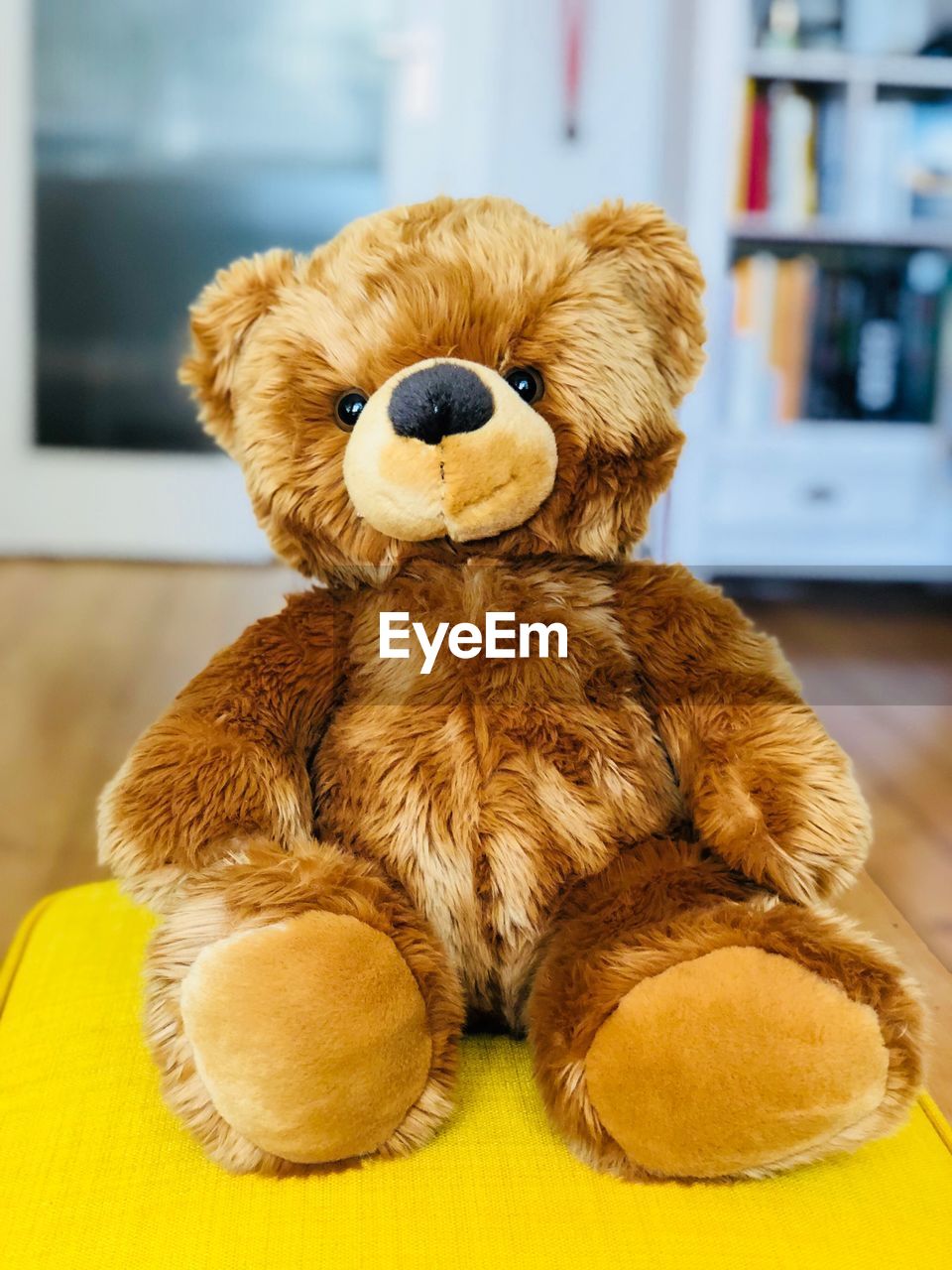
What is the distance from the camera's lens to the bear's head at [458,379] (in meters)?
0.60

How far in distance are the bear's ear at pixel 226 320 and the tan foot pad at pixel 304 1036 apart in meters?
0.31

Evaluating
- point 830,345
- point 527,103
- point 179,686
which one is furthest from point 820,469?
→ point 179,686

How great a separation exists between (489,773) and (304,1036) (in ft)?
0.52

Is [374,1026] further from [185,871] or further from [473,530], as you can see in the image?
[473,530]

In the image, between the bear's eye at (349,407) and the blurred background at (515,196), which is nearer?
the bear's eye at (349,407)

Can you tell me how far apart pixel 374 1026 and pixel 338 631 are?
0.74ft

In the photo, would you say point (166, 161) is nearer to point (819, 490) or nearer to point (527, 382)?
point (819, 490)

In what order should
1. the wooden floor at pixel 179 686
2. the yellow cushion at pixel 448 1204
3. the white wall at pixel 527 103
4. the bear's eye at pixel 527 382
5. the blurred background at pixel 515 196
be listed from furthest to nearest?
the white wall at pixel 527 103, the blurred background at pixel 515 196, the wooden floor at pixel 179 686, the bear's eye at pixel 527 382, the yellow cushion at pixel 448 1204

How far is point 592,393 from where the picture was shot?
0.62 meters

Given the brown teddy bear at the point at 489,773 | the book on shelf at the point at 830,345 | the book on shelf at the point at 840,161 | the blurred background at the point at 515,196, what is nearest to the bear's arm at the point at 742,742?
the brown teddy bear at the point at 489,773

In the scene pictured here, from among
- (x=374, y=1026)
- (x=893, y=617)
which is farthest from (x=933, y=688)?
(x=374, y=1026)

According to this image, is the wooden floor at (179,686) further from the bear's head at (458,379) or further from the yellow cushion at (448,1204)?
the yellow cushion at (448,1204)

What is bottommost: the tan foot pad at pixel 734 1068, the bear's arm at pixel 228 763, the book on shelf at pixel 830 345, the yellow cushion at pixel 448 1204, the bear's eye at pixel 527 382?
the yellow cushion at pixel 448 1204

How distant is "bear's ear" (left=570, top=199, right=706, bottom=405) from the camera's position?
665 millimetres
